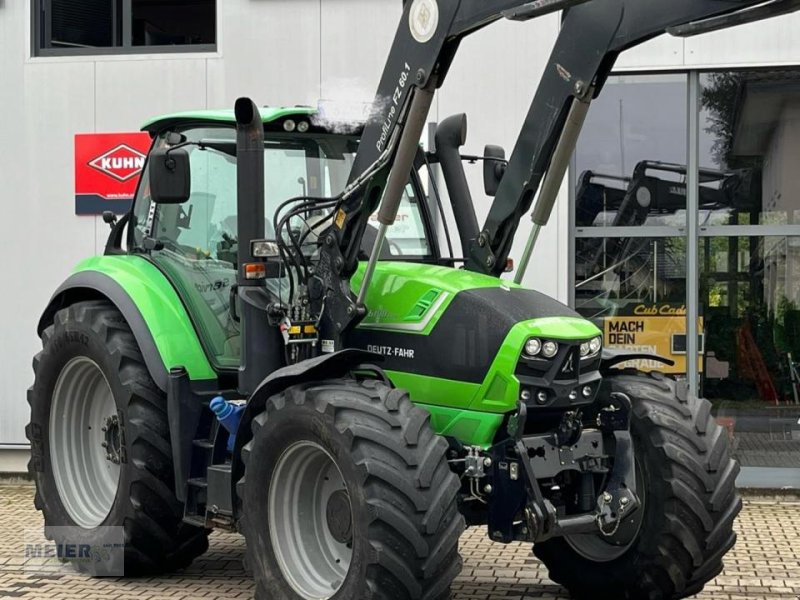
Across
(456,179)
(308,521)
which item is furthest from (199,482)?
(456,179)

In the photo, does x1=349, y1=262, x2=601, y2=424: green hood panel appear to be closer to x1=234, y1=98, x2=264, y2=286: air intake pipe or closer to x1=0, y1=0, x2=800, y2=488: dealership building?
x1=234, y1=98, x2=264, y2=286: air intake pipe

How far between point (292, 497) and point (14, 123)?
6.47 meters

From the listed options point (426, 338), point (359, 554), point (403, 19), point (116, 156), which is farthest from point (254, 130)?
point (116, 156)

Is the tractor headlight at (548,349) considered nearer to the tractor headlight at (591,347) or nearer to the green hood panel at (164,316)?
the tractor headlight at (591,347)

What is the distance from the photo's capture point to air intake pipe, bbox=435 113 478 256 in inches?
283

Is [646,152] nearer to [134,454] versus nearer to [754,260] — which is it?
[754,260]

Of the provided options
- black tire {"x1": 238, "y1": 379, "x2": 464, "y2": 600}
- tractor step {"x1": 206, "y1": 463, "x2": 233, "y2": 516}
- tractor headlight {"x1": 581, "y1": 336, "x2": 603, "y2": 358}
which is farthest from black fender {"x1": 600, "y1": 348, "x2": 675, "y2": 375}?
tractor step {"x1": 206, "y1": 463, "x2": 233, "y2": 516}

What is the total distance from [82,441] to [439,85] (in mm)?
3342

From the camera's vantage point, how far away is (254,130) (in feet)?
21.4

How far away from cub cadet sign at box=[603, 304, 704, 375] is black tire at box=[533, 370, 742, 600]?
14.1ft

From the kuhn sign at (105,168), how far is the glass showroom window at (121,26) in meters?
0.78

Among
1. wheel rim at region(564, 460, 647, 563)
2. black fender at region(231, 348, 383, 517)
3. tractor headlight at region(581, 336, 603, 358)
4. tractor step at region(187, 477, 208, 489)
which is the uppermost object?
tractor headlight at region(581, 336, 603, 358)

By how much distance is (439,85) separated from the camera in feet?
20.2

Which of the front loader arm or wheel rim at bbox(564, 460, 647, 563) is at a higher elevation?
the front loader arm
